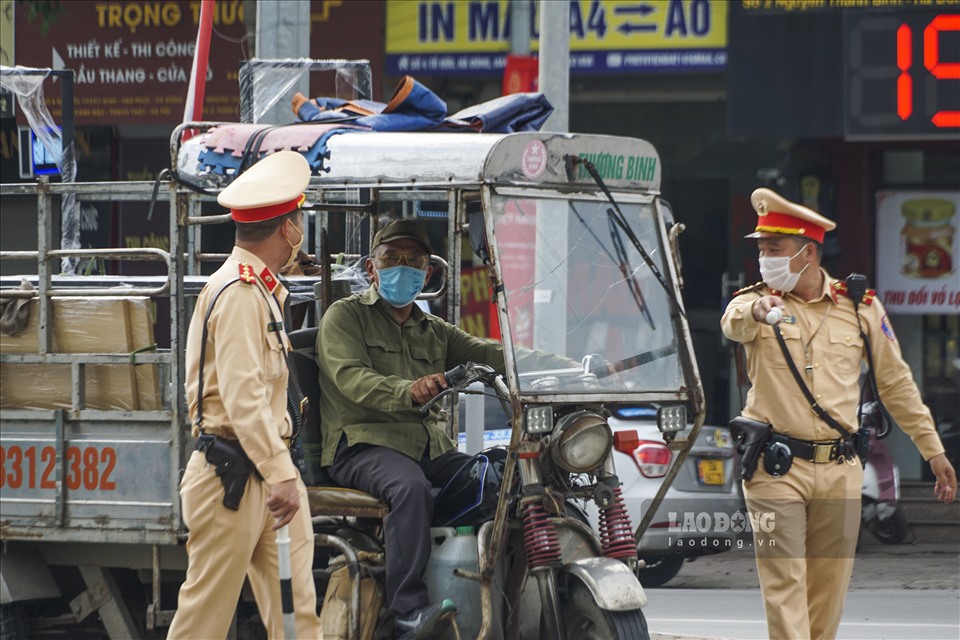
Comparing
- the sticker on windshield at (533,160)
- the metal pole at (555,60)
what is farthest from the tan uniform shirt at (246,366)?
the metal pole at (555,60)

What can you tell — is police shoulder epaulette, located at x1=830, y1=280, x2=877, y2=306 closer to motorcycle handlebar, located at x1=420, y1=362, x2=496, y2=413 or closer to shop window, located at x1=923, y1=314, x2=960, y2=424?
motorcycle handlebar, located at x1=420, y1=362, x2=496, y2=413

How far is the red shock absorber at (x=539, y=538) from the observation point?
18.7 ft

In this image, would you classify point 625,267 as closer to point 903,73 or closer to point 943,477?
point 943,477

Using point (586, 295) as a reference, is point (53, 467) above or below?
below

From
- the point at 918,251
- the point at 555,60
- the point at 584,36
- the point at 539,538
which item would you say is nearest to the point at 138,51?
the point at 584,36

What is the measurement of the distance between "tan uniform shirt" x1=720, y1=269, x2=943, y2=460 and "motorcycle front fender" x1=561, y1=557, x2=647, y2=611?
899 millimetres

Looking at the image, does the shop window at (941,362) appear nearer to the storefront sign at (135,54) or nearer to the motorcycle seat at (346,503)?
the storefront sign at (135,54)

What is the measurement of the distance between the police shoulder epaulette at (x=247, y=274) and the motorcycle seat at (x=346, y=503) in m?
1.22

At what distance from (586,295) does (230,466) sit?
5.61 ft

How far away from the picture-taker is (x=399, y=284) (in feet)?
21.0

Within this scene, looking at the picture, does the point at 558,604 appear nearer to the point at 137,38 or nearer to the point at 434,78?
the point at 434,78

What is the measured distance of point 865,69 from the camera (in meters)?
11.3

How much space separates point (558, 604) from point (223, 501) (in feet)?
4.46

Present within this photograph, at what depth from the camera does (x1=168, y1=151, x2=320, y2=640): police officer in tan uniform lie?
Answer: 5059 millimetres
